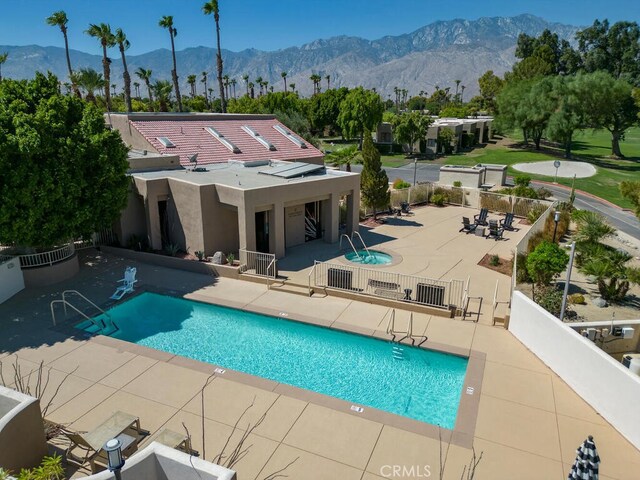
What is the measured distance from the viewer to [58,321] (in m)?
15.2

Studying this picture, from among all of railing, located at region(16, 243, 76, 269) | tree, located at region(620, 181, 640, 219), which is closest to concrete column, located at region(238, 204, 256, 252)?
railing, located at region(16, 243, 76, 269)

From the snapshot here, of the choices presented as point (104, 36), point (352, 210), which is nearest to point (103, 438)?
point (352, 210)

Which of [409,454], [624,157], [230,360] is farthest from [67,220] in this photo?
[624,157]

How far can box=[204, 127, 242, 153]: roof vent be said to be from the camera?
28828mm

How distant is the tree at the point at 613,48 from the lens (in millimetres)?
91344

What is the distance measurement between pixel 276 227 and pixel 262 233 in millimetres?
1554

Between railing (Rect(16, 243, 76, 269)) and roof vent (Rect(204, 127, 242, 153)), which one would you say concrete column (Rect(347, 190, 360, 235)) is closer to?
roof vent (Rect(204, 127, 242, 153))

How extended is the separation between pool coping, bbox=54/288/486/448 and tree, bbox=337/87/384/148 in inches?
2066

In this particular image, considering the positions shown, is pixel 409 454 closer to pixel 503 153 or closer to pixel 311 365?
pixel 311 365

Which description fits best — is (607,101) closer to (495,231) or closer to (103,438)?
(495,231)

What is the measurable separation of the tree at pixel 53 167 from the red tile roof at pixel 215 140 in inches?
314

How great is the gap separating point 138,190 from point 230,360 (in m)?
12.1

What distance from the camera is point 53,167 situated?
16.4 m

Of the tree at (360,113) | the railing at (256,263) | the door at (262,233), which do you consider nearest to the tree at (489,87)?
the tree at (360,113)
